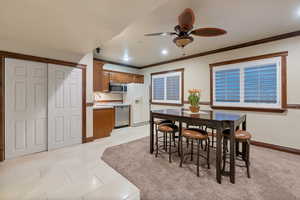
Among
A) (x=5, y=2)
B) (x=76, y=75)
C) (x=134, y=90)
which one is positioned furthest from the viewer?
(x=134, y=90)

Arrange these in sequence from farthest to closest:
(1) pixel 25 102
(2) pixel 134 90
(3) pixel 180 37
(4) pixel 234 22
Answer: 1. (2) pixel 134 90
2. (1) pixel 25 102
3. (4) pixel 234 22
4. (3) pixel 180 37

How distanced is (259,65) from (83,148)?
15.3ft

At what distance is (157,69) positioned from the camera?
18.5 ft

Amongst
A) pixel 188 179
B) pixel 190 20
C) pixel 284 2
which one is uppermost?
pixel 284 2

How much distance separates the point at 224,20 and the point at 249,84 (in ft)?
6.16

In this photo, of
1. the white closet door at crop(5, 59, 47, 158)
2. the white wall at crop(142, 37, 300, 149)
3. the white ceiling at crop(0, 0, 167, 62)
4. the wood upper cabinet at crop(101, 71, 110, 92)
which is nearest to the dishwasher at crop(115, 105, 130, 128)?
the wood upper cabinet at crop(101, 71, 110, 92)

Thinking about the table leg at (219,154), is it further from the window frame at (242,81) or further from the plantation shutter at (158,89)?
the plantation shutter at (158,89)

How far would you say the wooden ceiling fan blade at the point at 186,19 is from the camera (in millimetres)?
1893

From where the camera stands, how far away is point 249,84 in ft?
11.2

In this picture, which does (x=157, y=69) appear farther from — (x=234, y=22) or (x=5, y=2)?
(x=5, y=2)

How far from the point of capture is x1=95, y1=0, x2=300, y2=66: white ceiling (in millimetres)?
2000

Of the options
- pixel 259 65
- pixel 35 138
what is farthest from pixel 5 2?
pixel 259 65

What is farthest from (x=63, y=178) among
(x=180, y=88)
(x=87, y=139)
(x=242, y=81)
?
(x=242, y=81)

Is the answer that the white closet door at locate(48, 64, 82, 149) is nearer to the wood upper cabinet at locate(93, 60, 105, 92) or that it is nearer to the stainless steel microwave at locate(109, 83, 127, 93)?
the wood upper cabinet at locate(93, 60, 105, 92)
